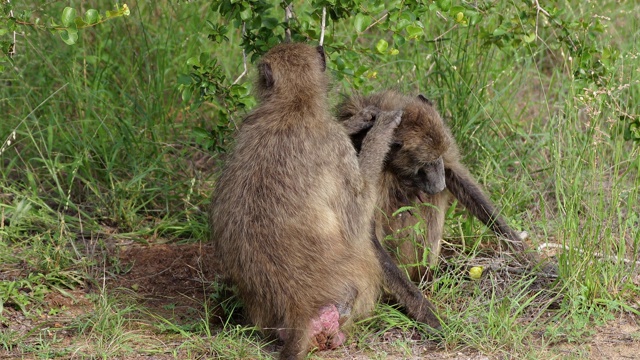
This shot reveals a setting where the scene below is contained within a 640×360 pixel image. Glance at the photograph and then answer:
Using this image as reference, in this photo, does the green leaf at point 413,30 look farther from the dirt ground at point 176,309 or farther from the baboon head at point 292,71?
the dirt ground at point 176,309

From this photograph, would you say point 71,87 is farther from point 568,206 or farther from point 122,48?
point 568,206

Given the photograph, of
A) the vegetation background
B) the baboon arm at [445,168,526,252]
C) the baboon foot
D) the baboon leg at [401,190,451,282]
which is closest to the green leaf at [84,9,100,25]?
the vegetation background

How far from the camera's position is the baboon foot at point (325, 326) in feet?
12.6

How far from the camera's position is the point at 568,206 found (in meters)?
4.32

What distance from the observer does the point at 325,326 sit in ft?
12.6

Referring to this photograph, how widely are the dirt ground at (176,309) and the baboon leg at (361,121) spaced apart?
919 millimetres

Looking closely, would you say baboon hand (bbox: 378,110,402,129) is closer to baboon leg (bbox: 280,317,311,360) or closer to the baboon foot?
the baboon foot

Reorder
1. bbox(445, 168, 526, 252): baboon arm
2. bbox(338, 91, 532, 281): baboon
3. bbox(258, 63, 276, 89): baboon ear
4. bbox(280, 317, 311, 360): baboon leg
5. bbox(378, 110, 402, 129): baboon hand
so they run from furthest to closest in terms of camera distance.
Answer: bbox(445, 168, 526, 252): baboon arm < bbox(338, 91, 532, 281): baboon < bbox(378, 110, 402, 129): baboon hand < bbox(258, 63, 276, 89): baboon ear < bbox(280, 317, 311, 360): baboon leg

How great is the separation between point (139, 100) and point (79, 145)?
497 mm

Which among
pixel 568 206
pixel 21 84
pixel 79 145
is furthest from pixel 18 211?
pixel 568 206

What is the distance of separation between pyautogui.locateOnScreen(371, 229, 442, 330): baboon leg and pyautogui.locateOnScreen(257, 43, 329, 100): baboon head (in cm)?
73

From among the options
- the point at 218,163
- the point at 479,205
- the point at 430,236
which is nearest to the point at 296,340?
the point at 430,236

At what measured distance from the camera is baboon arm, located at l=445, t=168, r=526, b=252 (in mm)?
4633

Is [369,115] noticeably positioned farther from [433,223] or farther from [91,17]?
[91,17]
